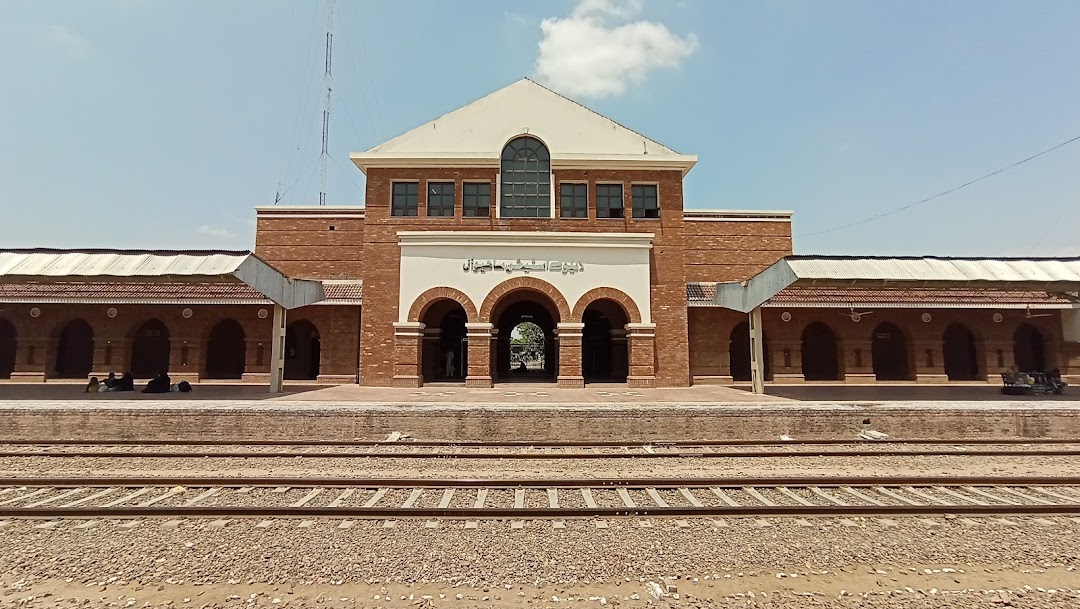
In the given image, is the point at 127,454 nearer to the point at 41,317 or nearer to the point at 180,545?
the point at 180,545

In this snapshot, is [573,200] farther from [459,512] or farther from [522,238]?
[459,512]

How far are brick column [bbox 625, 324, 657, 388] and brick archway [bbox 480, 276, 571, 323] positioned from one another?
2760mm

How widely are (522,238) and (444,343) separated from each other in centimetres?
704

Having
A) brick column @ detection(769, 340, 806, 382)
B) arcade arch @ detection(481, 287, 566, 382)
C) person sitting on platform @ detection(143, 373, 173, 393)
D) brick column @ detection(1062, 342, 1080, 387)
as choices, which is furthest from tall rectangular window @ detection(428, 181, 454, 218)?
brick column @ detection(1062, 342, 1080, 387)

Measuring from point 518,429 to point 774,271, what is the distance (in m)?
9.26

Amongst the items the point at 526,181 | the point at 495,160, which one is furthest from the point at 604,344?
the point at 495,160

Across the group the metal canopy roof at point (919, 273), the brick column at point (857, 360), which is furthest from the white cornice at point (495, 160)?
the brick column at point (857, 360)

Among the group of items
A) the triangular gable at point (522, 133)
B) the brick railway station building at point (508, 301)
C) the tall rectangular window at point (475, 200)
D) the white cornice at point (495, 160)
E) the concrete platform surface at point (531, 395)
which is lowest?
the concrete platform surface at point (531, 395)

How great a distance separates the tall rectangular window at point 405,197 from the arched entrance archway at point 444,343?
4012 millimetres

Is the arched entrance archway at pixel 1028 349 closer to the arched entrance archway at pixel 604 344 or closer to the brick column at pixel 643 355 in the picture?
the brick column at pixel 643 355

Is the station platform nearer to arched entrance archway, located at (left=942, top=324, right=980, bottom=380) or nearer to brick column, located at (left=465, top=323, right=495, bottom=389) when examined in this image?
brick column, located at (left=465, top=323, right=495, bottom=389)

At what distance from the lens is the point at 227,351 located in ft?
76.1

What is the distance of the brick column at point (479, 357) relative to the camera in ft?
62.9

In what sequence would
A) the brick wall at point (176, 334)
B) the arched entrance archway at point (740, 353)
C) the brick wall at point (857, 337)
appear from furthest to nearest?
1. the arched entrance archway at point (740, 353)
2. the brick wall at point (857, 337)
3. the brick wall at point (176, 334)
